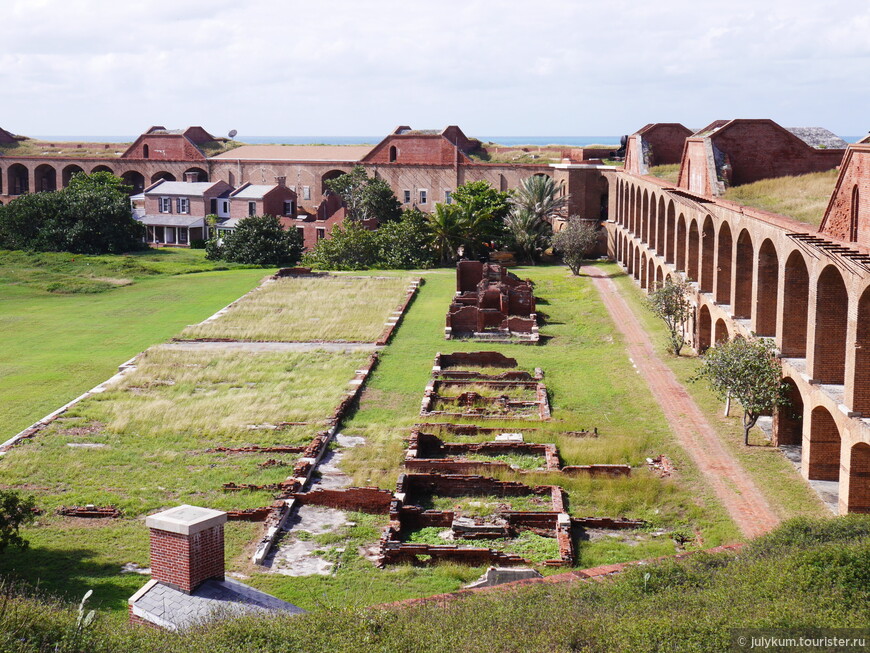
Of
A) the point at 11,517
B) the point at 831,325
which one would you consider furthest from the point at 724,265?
the point at 11,517

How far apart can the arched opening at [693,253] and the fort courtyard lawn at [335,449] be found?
7.50 ft

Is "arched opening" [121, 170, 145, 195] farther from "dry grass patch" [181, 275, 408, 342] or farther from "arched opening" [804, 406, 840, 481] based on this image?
"arched opening" [804, 406, 840, 481]

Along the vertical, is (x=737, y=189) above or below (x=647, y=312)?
above

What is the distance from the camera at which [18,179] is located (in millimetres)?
83000

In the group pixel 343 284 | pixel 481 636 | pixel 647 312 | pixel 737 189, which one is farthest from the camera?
pixel 343 284

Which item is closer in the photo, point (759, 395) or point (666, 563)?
point (666, 563)

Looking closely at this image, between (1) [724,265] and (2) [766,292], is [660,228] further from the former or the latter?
(2) [766,292]

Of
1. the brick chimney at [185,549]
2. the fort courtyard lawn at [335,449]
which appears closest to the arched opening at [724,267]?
the fort courtyard lawn at [335,449]

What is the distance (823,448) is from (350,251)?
37397mm

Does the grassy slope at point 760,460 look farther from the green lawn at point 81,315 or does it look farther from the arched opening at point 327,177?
the arched opening at point 327,177

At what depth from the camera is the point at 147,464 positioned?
69.8ft

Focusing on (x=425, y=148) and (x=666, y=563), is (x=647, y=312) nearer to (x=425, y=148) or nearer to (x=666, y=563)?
(x=666, y=563)

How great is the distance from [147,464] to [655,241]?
2718 cm

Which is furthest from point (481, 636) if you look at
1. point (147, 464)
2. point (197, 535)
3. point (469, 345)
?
point (469, 345)
